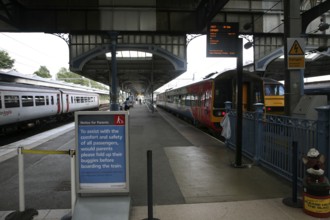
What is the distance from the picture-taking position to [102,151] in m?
4.66

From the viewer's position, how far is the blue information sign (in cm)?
464

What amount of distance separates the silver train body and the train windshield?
1207cm

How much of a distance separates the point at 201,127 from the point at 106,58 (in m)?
12.7

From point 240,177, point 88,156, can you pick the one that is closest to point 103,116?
point 88,156

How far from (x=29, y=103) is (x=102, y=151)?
14571mm

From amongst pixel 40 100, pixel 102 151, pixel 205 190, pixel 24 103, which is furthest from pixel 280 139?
pixel 40 100

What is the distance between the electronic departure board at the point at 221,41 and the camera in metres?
7.46

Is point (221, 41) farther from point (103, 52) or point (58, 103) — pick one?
point (58, 103)

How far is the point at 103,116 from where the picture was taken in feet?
15.4

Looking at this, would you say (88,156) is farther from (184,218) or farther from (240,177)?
(240,177)

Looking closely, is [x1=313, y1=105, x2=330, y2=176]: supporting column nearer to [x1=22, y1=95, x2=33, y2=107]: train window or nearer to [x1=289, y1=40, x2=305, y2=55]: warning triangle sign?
[x1=289, y1=40, x2=305, y2=55]: warning triangle sign

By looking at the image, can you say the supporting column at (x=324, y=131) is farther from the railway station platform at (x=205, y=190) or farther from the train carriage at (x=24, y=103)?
the train carriage at (x=24, y=103)

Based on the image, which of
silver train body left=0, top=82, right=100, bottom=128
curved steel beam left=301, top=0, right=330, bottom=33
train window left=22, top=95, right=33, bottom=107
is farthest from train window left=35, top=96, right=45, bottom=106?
curved steel beam left=301, top=0, right=330, bottom=33

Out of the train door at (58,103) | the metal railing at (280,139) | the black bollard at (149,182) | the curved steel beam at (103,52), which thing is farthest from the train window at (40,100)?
the black bollard at (149,182)
